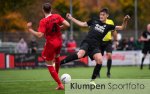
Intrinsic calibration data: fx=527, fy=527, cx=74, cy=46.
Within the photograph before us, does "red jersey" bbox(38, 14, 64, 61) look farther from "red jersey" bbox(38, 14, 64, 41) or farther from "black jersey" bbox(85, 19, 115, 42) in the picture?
"black jersey" bbox(85, 19, 115, 42)

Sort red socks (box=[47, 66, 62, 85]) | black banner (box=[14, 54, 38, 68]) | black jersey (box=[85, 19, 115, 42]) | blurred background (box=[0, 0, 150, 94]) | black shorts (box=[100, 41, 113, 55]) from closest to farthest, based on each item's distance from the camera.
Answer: red socks (box=[47, 66, 62, 85]), black jersey (box=[85, 19, 115, 42]), blurred background (box=[0, 0, 150, 94]), black shorts (box=[100, 41, 113, 55]), black banner (box=[14, 54, 38, 68])

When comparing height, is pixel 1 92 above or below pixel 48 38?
below

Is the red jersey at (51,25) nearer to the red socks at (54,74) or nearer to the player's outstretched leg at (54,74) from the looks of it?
the player's outstretched leg at (54,74)

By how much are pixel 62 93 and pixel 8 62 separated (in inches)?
716

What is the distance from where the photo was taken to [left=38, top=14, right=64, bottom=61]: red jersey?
14.7m

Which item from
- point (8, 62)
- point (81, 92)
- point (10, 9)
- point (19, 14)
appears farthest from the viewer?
point (19, 14)

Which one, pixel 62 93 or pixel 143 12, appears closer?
pixel 62 93

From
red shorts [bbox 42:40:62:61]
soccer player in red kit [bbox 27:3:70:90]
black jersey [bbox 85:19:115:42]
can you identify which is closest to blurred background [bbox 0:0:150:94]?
soccer player in red kit [bbox 27:3:70:90]

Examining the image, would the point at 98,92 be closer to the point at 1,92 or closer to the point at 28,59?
the point at 1,92

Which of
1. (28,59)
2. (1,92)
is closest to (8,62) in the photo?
(28,59)

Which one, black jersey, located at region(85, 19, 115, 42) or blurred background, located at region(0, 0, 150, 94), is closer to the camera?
black jersey, located at region(85, 19, 115, 42)

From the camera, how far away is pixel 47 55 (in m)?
15.0

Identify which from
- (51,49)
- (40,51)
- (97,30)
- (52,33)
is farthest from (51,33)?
(40,51)

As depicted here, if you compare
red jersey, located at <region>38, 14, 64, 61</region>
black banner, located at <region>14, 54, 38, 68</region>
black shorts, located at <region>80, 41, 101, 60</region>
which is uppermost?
red jersey, located at <region>38, 14, 64, 61</region>
